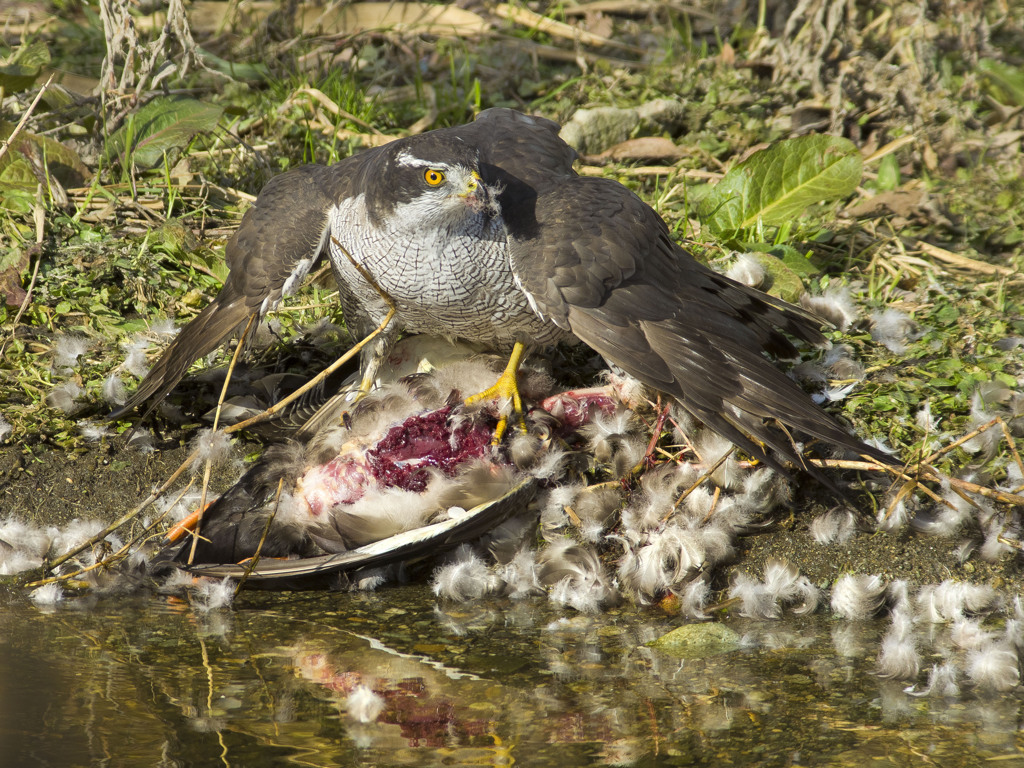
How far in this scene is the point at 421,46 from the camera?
21.4 ft

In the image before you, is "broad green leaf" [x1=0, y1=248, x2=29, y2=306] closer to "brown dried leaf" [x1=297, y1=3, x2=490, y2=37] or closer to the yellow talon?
the yellow talon

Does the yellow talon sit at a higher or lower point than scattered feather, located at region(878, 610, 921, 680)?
higher

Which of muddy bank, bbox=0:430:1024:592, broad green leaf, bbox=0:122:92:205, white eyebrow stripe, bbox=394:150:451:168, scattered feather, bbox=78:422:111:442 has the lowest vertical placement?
muddy bank, bbox=0:430:1024:592

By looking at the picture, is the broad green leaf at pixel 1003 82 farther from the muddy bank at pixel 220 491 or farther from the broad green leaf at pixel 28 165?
the broad green leaf at pixel 28 165

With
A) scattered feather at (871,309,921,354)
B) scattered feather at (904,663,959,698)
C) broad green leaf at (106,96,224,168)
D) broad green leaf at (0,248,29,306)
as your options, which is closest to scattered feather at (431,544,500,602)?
scattered feather at (904,663,959,698)

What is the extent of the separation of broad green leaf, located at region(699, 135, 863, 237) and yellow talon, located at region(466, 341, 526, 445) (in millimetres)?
1461

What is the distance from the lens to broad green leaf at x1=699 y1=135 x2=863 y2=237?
4.65 meters

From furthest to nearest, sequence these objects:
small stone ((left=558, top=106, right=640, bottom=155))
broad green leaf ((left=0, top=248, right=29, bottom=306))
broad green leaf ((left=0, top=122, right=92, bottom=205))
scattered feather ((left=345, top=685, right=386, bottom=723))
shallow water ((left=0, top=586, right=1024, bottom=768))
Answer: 1. small stone ((left=558, top=106, right=640, bottom=155))
2. broad green leaf ((left=0, top=122, right=92, bottom=205))
3. broad green leaf ((left=0, top=248, right=29, bottom=306))
4. scattered feather ((left=345, top=685, right=386, bottom=723))
5. shallow water ((left=0, top=586, right=1024, bottom=768))

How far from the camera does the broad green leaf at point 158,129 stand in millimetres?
4707

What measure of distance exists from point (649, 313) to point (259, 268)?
1301 millimetres

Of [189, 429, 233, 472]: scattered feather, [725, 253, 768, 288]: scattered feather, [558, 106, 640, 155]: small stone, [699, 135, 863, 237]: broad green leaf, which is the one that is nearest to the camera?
[189, 429, 233, 472]: scattered feather

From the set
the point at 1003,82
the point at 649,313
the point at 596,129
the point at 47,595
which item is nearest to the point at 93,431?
the point at 47,595

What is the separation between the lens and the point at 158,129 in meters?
4.77

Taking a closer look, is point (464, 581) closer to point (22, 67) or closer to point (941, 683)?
point (941, 683)
